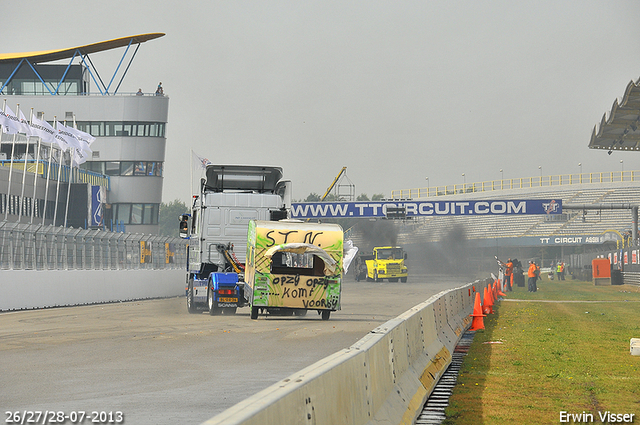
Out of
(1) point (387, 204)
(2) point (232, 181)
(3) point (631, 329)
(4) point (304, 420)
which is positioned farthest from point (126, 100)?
(4) point (304, 420)

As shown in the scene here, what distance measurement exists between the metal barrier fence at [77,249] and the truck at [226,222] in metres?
5.40

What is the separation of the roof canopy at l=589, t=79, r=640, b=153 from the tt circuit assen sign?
26.9m

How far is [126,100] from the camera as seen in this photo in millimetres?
71188

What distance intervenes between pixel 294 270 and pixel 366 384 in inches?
571

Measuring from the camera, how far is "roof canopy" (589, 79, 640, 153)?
3028 cm

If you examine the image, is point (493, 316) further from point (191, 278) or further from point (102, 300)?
point (102, 300)

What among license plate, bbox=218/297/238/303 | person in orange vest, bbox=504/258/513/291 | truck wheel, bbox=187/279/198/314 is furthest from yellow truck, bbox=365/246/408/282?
license plate, bbox=218/297/238/303

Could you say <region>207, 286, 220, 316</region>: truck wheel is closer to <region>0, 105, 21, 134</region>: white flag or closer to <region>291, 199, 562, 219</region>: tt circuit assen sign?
<region>0, 105, 21, 134</region>: white flag

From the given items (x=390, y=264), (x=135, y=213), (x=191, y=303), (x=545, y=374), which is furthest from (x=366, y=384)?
(x=135, y=213)

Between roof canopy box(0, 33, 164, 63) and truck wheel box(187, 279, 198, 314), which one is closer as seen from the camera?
truck wheel box(187, 279, 198, 314)

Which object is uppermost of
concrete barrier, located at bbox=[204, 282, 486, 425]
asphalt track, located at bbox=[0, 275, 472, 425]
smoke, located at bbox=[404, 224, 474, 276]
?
smoke, located at bbox=[404, 224, 474, 276]

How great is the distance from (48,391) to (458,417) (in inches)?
179

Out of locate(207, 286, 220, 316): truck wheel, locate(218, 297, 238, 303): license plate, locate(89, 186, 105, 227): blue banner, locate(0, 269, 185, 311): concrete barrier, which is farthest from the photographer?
locate(89, 186, 105, 227): blue banner

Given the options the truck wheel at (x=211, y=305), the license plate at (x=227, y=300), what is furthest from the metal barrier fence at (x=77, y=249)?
the license plate at (x=227, y=300)
